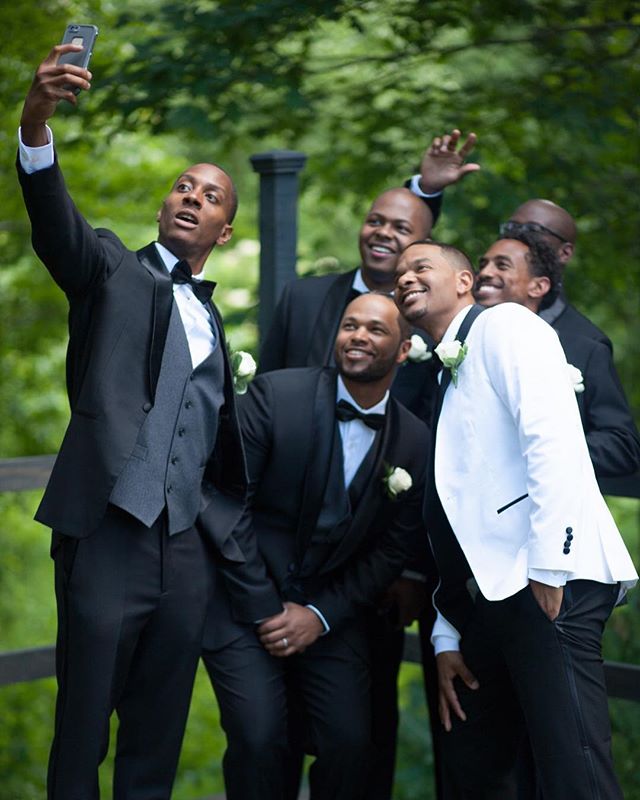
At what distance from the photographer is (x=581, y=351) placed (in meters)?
4.57

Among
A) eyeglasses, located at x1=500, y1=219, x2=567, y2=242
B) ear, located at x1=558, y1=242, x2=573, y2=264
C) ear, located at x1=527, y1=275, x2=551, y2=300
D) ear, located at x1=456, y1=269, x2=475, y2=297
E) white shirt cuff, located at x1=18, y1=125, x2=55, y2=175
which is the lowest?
ear, located at x1=527, y1=275, x2=551, y2=300

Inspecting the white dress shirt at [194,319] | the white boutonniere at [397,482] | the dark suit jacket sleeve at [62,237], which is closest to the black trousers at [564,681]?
the white boutonniere at [397,482]

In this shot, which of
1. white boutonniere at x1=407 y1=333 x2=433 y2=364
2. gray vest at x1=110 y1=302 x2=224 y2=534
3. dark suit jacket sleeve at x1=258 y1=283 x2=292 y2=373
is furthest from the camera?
dark suit jacket sleeve at x1=258 y1=283 x2=292 y2=373

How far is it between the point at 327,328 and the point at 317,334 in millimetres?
47

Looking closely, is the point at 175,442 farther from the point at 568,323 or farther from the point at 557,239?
the point at 557,239

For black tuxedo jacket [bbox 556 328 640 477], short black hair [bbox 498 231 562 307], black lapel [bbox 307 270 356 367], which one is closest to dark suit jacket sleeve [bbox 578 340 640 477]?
black tuxedo jacket [bbox 556 328 640 477]

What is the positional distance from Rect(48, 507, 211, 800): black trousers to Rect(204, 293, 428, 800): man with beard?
0.49m

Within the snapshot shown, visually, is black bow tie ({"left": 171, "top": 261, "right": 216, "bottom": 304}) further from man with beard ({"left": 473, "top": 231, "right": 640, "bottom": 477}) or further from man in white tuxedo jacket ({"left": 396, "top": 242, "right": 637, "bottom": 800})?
man with beard ({"left": 473, "top": 231, "right": 640, "bottom": 477})

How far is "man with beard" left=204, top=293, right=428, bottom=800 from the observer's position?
4.39 meters

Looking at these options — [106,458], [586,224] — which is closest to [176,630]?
[106,458]

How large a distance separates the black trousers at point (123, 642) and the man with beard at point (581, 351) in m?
1.44

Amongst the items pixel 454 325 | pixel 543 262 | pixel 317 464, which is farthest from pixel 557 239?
pixel 317 464

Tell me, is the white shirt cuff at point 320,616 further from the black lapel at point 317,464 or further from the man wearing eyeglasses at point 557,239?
the man wearing eyeglasses at point 557,239

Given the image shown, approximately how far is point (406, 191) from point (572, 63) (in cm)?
263
